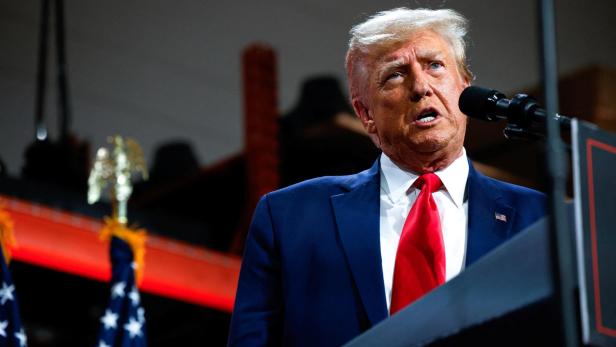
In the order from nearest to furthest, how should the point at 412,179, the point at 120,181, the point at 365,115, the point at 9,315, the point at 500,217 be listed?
1. the point at 500,217
2. the point at 412,179
3. the point at 365,115
4. the point at 9,315
5. the point at 120,181

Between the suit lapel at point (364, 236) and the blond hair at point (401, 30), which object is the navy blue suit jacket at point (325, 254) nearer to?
→ the suit lapel at point (364, 236)

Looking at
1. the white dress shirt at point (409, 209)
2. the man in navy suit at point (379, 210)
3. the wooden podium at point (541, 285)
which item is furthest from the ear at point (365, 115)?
the wooden podium at point (541, 285)

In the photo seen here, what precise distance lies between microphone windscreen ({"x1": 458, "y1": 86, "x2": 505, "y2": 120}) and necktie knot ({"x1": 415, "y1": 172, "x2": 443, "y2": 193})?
154 mm

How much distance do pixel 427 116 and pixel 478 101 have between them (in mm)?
215

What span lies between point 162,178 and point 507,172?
211 cm

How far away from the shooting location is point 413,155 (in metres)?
1.57

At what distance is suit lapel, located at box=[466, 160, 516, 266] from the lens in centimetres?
141

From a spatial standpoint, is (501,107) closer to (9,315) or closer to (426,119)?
(426,119)

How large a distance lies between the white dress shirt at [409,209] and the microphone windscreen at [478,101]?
0.56ft

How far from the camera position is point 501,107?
133 centimetres

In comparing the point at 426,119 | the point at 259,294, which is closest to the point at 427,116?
the point at 426,119

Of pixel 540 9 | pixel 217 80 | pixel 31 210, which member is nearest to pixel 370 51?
pixel 540 9

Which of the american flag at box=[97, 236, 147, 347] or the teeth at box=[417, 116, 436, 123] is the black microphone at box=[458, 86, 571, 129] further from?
the american flag at box=[97, 236, 147, 347]

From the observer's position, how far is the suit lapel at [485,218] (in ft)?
4.61
